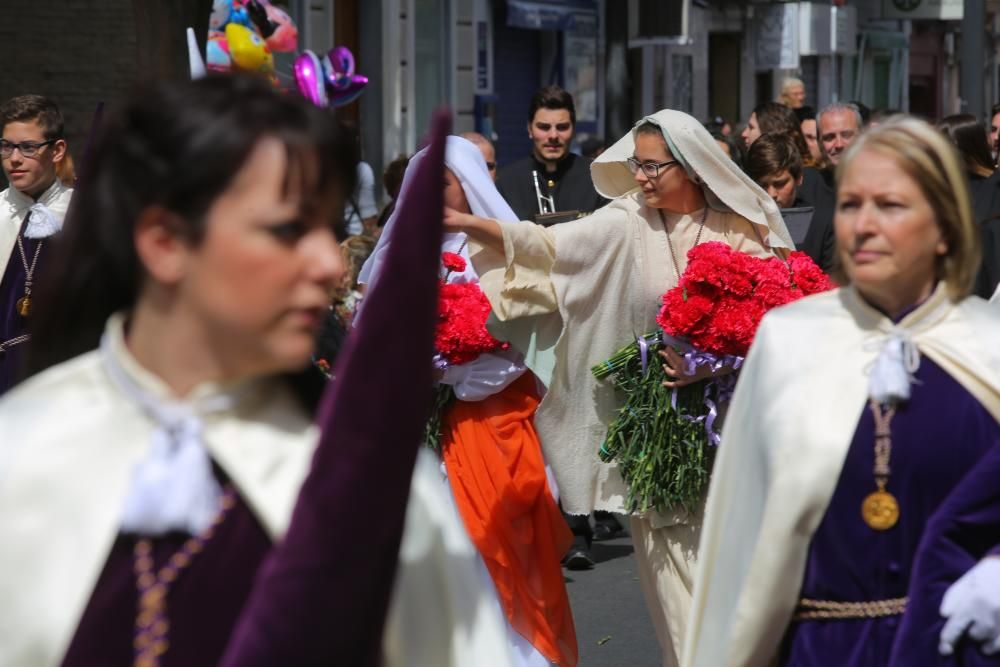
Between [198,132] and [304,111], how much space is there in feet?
0.48

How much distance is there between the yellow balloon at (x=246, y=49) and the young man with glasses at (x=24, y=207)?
18.2 ft

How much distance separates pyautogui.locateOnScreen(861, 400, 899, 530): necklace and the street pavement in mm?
3155

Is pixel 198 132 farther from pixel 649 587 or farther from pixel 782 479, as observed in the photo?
pixel 649 587

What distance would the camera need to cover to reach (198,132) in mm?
2166

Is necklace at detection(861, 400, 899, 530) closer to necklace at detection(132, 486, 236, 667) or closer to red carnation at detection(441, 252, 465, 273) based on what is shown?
necklace at detection(132, 486, 236, 667)

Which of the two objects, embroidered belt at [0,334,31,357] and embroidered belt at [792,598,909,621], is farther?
embroidered belt at [0,334,31,357]

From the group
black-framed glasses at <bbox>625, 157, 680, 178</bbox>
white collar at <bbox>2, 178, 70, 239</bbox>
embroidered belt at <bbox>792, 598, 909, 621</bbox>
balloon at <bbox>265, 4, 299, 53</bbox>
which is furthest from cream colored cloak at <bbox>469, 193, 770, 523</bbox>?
balloon at <bbox>265, 4, 299, 53</bbox>

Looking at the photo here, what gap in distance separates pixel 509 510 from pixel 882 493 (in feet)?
9.27

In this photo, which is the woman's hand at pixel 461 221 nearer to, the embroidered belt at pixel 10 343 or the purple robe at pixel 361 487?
the embroidered belt at pixel 10 343

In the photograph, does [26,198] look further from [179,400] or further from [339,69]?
[339,69]

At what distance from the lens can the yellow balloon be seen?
13.0 metres

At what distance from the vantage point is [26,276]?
7.13m

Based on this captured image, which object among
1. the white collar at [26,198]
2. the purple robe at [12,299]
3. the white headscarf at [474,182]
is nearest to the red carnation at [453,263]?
the white headscarf at [474,182]

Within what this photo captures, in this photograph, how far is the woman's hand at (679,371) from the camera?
5867 millimetres
